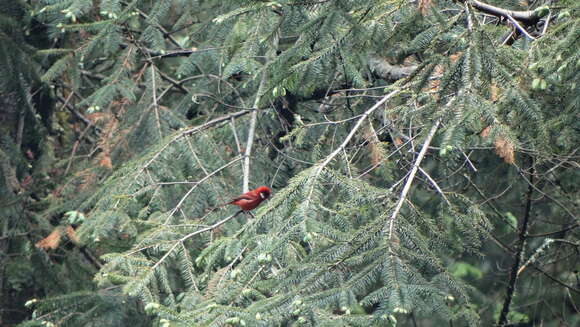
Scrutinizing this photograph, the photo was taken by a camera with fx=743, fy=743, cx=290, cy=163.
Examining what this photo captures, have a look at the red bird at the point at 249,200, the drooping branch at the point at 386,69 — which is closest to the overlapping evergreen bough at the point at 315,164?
the drooping branch at the point at 386,69

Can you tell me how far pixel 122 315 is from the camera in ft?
14.1

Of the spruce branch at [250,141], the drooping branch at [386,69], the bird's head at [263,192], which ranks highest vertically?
the drooping branch at [386,69]

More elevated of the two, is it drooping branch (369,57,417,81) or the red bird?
drooping branch (369,57,417,81)

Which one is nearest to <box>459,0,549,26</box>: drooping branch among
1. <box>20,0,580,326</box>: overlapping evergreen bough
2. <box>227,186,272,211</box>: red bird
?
<box>20,0,580,326</box>: overlapping evergreen bough

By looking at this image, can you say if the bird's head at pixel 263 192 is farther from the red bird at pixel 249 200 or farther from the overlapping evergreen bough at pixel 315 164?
the overlapping evergreen bough at pixel 315 164

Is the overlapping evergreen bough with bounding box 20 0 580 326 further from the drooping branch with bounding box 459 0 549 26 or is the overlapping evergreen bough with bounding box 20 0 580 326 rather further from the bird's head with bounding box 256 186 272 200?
the bird's head with bounding box 256 186 272 200

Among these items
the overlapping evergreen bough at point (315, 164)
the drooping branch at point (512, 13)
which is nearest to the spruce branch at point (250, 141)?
the overlapping evergreen bough at point (315, 164)

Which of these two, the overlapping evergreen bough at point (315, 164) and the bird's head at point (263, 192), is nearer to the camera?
the overlapping evergreen bough at point (315, 164)

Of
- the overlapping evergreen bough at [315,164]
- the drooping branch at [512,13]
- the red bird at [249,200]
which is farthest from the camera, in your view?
the red bird at [249,200]

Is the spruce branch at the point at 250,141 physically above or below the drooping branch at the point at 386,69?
below

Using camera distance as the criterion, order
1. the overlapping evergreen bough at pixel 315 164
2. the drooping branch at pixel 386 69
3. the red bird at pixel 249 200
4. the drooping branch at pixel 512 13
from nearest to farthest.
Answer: the overlapping evergreen bough at pixel 315 164 → the drooping branch at pixel 512 13 → the red bird at pixel 249 200 → the drooping branch at pixel 386 69

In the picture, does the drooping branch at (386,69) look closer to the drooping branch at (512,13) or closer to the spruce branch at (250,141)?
the spruce branch at (250,141)

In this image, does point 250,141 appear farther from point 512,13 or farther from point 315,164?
point 512,13

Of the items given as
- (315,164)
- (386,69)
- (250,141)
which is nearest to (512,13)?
(315,164)
